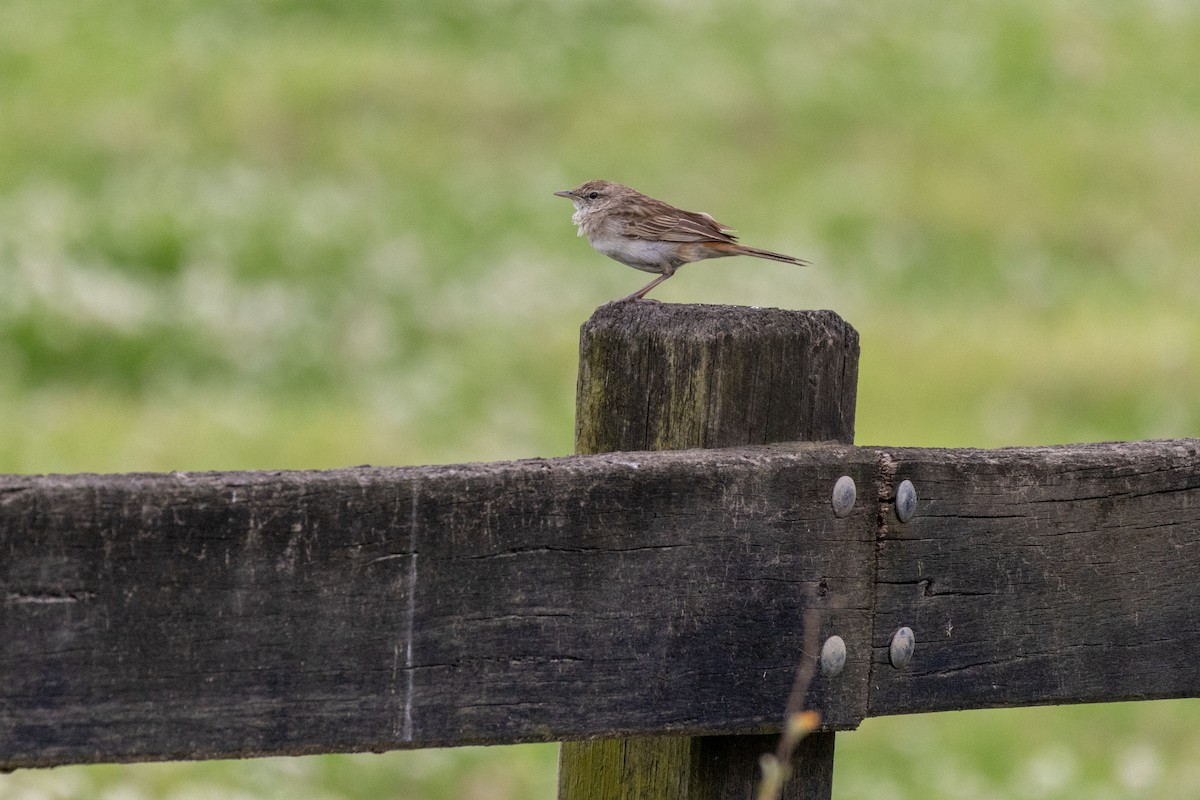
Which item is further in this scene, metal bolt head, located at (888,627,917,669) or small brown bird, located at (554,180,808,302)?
small brown bird, located at (554,180,808,302)

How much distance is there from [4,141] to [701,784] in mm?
17161

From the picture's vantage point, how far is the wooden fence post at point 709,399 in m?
2.56

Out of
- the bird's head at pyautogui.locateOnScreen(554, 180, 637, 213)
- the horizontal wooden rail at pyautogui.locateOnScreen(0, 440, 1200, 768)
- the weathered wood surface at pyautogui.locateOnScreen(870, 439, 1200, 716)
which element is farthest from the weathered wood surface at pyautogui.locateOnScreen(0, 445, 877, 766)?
the bird's head at pyautogui.locateOnScreen(554, 180, 637, 213)

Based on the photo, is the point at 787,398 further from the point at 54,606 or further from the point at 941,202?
the point at 941,202

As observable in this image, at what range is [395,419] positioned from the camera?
13172mm

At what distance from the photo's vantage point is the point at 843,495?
8.25ft

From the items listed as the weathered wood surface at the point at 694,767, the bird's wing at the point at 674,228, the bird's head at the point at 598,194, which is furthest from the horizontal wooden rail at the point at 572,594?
the bird's head at the point at 598,194

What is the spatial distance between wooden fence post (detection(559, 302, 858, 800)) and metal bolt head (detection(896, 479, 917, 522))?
0.51 feet

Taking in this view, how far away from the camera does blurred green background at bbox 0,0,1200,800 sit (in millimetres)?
11539

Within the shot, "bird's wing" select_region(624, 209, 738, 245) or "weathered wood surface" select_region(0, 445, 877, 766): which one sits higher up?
"bird's wing" select_region(624, 209, 738, 245)

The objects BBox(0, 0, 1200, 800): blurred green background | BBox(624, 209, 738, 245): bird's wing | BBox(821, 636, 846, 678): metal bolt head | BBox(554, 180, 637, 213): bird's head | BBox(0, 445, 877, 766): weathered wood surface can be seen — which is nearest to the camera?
BBox(0, 445, 877, 766): weathered wood surface

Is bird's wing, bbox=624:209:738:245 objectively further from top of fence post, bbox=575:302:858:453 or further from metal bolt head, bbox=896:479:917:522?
metal bolt head, bbox=896:479:917:522

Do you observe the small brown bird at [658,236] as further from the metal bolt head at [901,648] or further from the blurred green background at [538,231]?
the blurred green background at [538,231]

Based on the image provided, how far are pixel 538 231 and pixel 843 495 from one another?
50.7 ft
